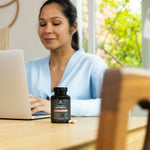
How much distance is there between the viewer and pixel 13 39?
3703 mm

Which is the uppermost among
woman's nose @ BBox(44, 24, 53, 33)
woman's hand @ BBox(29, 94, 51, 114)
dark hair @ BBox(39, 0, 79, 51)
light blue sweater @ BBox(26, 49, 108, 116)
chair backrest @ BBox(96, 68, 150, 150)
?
dark hair @ BBox(39, 0, 79, 51)

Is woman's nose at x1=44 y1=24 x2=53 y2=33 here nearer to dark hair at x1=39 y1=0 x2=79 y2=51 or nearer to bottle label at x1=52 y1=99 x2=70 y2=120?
dark hair at x1=39 y1=0 x2=79 y2=51

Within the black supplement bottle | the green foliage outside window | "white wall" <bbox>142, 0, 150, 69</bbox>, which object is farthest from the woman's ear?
the black supplement bottle

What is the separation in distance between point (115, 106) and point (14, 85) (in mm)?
966

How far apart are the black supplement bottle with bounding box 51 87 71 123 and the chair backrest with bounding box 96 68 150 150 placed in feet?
2.55

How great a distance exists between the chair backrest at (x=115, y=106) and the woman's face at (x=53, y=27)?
160cm

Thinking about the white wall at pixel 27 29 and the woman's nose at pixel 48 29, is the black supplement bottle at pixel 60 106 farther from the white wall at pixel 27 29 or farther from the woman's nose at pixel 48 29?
the white wall at pixel 27 29

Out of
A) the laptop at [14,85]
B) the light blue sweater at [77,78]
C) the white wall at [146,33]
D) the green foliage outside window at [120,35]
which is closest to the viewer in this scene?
the laptop at [14,85]

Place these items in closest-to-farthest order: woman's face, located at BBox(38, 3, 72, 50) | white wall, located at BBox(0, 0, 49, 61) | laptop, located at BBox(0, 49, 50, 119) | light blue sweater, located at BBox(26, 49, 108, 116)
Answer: laptop, located at BBox(0, 49, 50, 119) → light blue sweater, located at BBox(26, 49, 108, 116) → woman's face, located at BBox(38, 3, 72, 50) → white wall, located at BBox(0, 0, 49, 61)

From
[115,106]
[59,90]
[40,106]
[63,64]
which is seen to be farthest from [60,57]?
[115,106]

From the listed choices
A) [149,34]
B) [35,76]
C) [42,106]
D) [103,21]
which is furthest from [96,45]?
[42,106]

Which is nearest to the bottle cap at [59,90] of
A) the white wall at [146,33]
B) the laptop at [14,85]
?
the laptop at [14,85]

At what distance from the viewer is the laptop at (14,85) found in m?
1.21

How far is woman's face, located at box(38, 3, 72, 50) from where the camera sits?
6.31 feet
